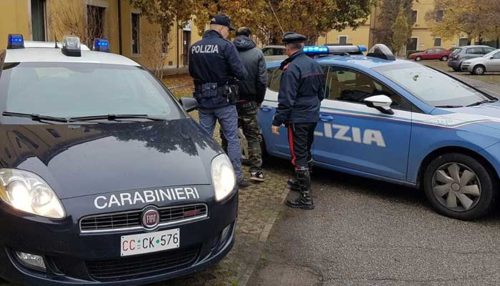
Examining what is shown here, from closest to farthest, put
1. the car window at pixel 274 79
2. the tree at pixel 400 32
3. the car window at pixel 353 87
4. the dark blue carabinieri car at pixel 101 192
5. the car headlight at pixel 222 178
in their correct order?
the dark blue carabinieri car at pixel 101 192
the car headlight at pixel 222 178
the car window at pixel 353 87
the car window at pixel 274 79
the tree at pixel 400 32

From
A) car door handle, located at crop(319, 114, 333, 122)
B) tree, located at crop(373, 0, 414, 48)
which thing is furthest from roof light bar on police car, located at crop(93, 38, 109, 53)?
tree, located at crop(373, 0, 414, 48)

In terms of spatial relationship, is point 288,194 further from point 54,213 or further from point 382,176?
point 54,213

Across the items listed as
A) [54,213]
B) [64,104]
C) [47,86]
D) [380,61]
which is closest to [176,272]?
[54,213]

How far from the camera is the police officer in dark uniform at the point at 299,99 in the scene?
5.09 metres

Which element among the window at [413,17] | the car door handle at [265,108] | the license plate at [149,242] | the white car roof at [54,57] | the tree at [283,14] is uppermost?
the window at [413,17]

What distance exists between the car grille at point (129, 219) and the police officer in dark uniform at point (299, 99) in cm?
220

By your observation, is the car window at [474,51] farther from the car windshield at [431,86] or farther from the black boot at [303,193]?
the black boot at [303,193]

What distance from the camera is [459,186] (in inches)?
195

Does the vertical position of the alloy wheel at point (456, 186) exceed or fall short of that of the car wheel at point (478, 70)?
it exceeds it

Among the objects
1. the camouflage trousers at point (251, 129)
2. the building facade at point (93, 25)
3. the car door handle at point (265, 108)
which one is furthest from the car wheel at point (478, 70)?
the camouflage trousers at point (251, 129)

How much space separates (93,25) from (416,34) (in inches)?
2311

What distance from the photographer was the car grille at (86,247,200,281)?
296 cm

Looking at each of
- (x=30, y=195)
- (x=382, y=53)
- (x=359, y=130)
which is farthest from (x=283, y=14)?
(x=30, y=195)

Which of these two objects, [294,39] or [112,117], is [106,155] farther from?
[294,39]
